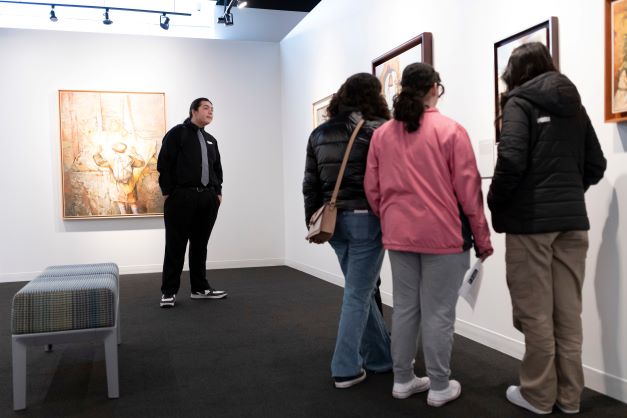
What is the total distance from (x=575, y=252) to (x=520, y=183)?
1.20 feet

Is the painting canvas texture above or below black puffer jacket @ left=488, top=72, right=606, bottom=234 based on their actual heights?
above

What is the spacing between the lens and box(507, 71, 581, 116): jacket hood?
7.68ft

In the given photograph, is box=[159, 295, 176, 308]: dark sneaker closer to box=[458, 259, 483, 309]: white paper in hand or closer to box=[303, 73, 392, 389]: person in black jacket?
box=[303, 73, 392, 389]: person in black jacket

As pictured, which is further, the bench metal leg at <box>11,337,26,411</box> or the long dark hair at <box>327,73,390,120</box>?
the long dark hair at <box>327,73,390,120</box>

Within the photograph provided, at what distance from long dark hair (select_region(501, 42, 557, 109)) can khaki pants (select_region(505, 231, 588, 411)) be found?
2.08ft

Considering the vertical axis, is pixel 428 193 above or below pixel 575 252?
above

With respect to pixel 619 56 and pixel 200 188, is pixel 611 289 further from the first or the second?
pixel 200 188

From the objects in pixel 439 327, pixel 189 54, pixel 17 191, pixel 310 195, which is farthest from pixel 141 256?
pixel 439 327

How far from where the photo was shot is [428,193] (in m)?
2.44

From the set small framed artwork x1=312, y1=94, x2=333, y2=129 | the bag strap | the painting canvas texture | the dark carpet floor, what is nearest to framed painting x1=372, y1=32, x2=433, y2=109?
the painting canvas texture

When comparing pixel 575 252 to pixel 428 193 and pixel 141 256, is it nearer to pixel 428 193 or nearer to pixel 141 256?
pixel 428 193

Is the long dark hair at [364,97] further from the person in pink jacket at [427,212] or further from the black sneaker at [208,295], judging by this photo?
the black sneaker at [208,295]

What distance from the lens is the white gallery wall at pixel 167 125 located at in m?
6.93

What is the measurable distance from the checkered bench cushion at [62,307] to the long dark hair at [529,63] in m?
2.01
